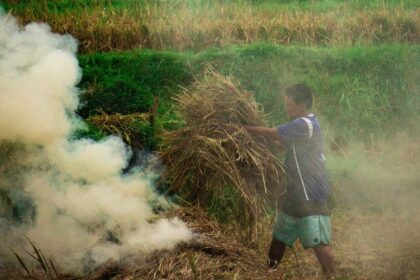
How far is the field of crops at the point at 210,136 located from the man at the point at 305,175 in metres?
0.35

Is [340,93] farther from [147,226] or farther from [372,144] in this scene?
[147,226]

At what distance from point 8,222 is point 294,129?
2966 mm

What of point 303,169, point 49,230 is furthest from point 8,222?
point 303,169

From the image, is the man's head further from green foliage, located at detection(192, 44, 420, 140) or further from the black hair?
green foliage, located at detection(192, 44, 420, 140)

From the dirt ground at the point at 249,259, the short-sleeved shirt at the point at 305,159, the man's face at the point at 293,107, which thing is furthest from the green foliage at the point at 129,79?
the short-sleeved shirt at the point at 305,159

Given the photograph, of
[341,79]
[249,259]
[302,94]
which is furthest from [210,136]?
[341,79]

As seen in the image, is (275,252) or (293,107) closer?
(293,107)

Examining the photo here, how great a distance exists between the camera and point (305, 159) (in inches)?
220

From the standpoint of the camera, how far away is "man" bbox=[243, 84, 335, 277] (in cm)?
552

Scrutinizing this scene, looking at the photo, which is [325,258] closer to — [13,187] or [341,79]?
[13,187]

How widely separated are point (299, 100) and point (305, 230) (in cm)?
107

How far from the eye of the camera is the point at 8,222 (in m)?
6.55

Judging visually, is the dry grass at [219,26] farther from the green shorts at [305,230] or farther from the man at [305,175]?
the green shorts at [305,230]

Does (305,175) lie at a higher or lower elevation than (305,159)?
lower
